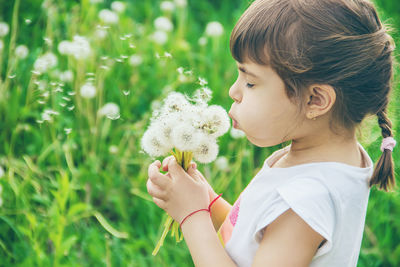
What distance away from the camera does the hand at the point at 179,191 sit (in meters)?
1.03

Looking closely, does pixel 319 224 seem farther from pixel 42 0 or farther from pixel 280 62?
pixel 42 0

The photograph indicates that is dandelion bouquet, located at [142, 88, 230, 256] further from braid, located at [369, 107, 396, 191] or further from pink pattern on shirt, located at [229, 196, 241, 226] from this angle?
braid, located at [369, 107, 396, 191]

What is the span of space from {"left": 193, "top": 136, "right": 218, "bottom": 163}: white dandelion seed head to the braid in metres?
0.33

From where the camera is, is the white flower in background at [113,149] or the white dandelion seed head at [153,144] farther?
the white flower in background at [113,149]

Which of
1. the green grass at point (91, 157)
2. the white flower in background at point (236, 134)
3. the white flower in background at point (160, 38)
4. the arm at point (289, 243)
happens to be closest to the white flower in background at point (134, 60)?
the green grass at point (91, 157)

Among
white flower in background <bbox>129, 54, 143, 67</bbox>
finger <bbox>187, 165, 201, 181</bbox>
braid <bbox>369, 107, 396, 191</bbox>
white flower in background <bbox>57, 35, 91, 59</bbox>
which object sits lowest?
white flower in background <bbox>129, 54, 143, 67</bbox>

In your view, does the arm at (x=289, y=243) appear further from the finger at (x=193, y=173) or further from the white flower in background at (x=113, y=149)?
the white flower in background at (x=113, y=149)

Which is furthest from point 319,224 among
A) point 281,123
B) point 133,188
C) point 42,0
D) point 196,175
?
point 42,0

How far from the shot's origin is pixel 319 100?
0.94 metres

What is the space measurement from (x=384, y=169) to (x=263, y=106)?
287 mm

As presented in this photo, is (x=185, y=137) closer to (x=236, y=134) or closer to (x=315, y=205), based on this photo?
(x=315, y=205)

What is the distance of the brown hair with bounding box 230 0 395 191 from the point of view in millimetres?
910

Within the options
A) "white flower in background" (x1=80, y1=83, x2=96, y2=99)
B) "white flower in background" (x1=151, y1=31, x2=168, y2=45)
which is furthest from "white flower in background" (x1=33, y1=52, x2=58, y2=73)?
"white flower in background" (x1=151, y1=31, x2=168, y2=45)

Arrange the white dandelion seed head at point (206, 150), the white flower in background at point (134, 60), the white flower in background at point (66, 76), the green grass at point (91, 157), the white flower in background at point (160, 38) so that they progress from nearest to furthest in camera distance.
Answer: the white dandelion seed head at point (206, 150)
the green grass at point (91, 157)
the white flower in background at point (66, 76)
the white flower in background at point (134, 60)
the white flower in background at point (160, 38)
